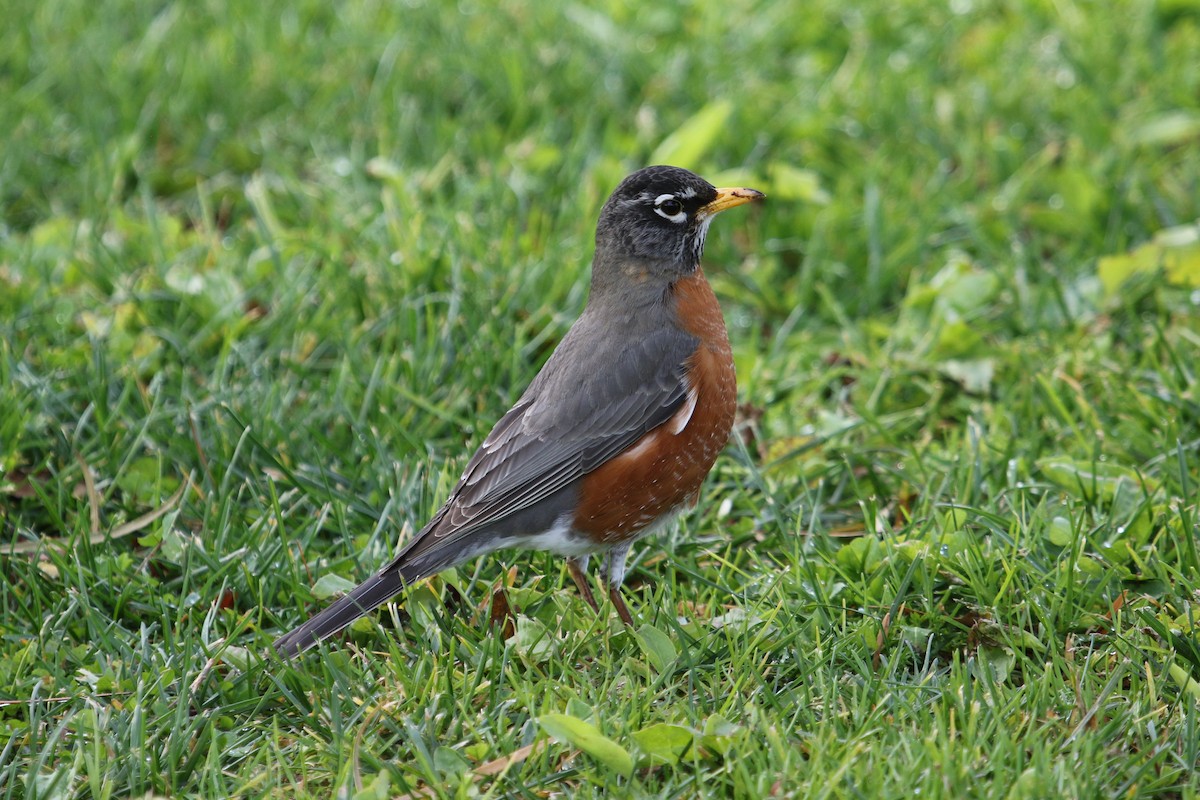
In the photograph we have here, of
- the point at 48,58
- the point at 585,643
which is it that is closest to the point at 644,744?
the point at 585,643

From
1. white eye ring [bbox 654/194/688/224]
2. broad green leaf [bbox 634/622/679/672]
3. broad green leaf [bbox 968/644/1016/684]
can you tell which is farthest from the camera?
white eye ring [bbox 654/194/688/224]

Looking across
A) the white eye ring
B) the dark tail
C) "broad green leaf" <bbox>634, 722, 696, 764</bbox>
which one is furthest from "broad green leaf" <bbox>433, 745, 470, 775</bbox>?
the white eye ring

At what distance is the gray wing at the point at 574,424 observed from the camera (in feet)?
13.0

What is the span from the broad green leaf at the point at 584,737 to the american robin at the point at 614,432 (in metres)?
0.73

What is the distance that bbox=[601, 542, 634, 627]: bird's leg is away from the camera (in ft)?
12.8

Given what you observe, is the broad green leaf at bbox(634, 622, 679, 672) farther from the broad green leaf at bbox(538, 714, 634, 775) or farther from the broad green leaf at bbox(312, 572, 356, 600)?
the broad green leaf at bbox(312, 572, 356, 600)

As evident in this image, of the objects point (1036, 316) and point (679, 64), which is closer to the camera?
point (1036, 316)

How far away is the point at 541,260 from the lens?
18.0 feet

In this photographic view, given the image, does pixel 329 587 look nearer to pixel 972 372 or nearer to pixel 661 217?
pixel 661 217

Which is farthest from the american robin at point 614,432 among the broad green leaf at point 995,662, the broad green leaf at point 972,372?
the broad green leaf at point 972,372

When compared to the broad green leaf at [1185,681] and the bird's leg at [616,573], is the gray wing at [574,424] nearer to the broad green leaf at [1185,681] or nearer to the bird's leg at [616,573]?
the bird's leg at [616,573]

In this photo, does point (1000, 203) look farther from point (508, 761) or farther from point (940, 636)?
point (508, 761)

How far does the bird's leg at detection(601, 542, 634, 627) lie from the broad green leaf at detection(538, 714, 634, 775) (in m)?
0.76

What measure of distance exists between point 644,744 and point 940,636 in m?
0.94
